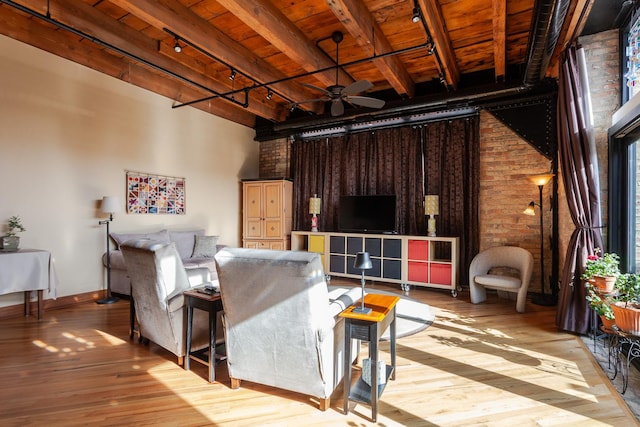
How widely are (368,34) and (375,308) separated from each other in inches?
120

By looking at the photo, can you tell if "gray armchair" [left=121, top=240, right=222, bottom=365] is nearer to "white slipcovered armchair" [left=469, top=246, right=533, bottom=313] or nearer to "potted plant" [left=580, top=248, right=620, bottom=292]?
"potted plant" [left=580, top=248, right=620, bottom=292]

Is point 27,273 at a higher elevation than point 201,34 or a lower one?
lower

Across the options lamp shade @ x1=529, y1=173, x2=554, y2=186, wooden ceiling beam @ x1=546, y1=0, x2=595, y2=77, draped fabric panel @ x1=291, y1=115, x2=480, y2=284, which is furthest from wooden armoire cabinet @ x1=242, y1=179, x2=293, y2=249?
wooden ceiling beam @ x1=546, y1=0, x2=595, y2=77

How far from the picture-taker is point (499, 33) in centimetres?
358

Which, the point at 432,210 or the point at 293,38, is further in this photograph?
the point at 432,210

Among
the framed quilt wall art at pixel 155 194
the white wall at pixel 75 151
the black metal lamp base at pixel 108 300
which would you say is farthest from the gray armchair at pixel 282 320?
the framed quilt wall art at pixel 155 194

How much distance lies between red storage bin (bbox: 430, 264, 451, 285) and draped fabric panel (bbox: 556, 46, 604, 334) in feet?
A: 5.44

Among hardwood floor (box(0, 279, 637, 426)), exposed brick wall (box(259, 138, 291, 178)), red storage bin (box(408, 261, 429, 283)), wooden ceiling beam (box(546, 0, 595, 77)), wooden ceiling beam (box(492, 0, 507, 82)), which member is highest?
wooden ceiling beam (box(492, 0, 507, 82))

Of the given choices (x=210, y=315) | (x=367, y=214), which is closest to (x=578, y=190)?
(x=367, y=214)

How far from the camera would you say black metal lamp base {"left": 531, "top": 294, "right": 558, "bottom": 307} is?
Result: 4.42 metres

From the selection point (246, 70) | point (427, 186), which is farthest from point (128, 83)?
point (427, 186)

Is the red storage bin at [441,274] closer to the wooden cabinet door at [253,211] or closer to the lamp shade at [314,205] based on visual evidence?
the lamp shade at [314,205]

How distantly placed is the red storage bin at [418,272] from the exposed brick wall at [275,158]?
335 cm

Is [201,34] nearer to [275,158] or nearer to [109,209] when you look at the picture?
[109,209]
